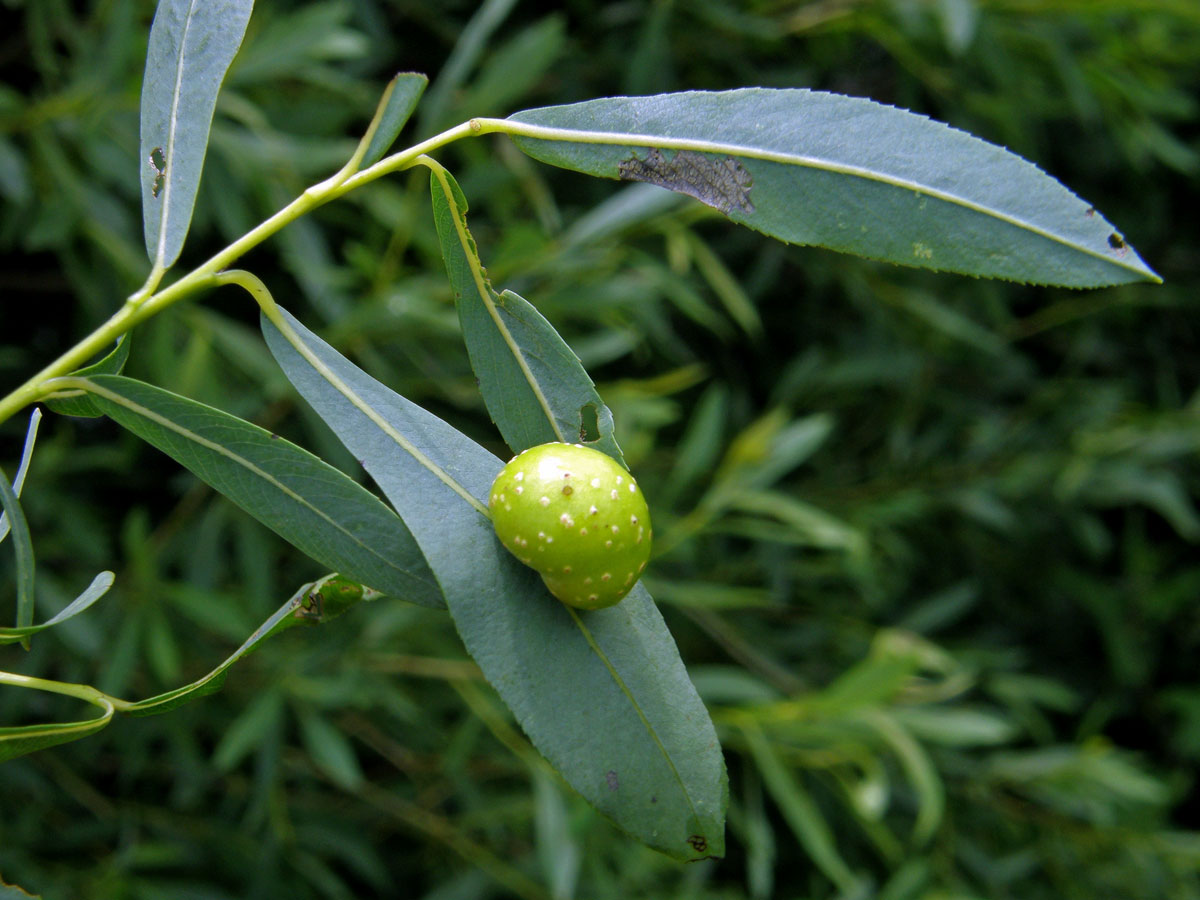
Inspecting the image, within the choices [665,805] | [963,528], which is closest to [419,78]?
[665,805]

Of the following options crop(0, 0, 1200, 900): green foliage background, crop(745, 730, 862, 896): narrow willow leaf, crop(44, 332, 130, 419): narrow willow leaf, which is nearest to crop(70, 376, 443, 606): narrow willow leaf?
crop(44, 332, 130, 419): narrow willow leaf

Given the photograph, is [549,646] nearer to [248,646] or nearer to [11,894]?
[248,646]

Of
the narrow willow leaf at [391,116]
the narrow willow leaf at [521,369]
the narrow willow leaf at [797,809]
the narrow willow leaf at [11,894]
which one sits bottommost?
the narrow willow leaf at [797,809]

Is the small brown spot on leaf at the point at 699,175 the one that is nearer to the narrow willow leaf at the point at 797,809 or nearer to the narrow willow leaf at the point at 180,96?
the narrow willow leaf at the point at 180,96

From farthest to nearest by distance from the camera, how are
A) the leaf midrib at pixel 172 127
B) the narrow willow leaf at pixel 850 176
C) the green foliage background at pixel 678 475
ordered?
1. the green foliage background at pixel 678 475
2. the leaf midrib at pixel 172 127
3. the narrow willow leaf at pixel 850 176

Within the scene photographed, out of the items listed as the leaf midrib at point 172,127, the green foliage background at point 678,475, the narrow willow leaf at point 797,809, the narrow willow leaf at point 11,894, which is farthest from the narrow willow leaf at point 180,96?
the narrow willow leaf at point 797,809

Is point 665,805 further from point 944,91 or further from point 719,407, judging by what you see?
point 944,91

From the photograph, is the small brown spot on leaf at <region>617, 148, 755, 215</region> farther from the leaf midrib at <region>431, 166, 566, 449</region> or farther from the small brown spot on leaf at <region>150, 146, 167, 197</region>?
the small brown spot on leaf at <region>150, 146, 167, 197</region>
